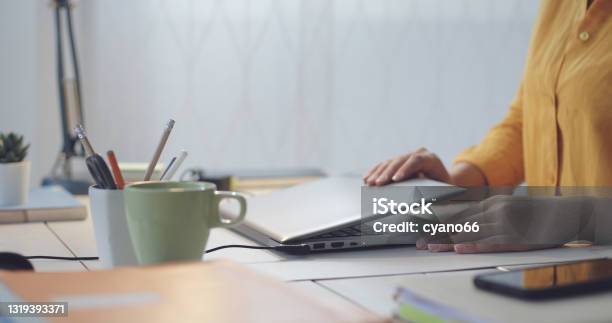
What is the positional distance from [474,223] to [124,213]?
1.64 ft

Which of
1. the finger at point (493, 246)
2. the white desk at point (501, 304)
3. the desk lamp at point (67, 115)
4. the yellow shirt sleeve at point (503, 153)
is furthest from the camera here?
the desk lamp at point (67, 115)

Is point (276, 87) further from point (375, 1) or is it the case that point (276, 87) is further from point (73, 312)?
point (73, 312)

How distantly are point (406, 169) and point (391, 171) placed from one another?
0.03 m

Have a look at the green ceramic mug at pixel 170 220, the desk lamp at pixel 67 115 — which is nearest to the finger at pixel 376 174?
the green ceramic mug at pixel 170 220

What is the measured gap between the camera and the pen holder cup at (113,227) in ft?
3.04

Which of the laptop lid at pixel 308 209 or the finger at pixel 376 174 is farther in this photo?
the finger at pixel 376 174

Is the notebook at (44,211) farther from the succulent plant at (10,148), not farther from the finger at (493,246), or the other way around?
the finger at (493,246)

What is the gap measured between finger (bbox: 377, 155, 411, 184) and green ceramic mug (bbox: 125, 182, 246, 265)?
18.8 inches

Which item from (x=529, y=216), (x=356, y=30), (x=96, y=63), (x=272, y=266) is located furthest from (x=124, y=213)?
(x=356, y=30)

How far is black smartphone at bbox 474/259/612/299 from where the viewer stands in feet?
2.24

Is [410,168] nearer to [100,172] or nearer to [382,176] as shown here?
[382,176]

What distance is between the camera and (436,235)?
1147mm

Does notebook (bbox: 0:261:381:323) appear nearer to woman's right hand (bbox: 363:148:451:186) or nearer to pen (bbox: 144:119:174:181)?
pen (bbox: 144:119:174:181)

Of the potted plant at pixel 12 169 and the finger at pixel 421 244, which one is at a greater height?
the potted plant at pixel 12 169
